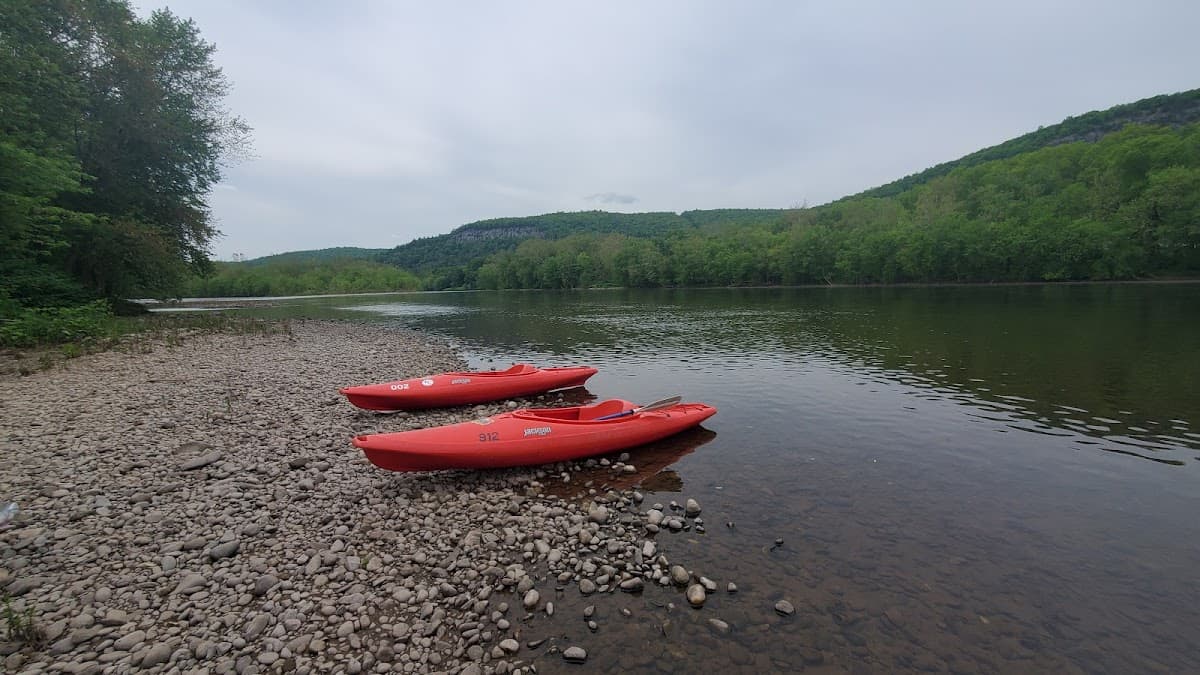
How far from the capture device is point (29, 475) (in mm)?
7094

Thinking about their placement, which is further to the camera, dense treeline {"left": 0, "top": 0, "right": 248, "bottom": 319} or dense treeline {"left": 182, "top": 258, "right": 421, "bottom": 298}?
dense treeline {"left": 182, "top": 258, "right": 421, "bottom": 298}

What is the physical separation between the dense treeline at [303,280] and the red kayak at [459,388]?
12674cm

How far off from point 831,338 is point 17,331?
32.7 m

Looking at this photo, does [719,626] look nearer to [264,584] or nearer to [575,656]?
[575,656]

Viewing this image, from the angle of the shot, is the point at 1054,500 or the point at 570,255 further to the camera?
the point at 570,255

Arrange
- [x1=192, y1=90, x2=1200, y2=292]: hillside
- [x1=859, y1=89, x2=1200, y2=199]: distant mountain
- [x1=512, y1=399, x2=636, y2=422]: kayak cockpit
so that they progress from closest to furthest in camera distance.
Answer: [x1=512, y1=399, x2=636, y2=422]: kayak cockpit < [x1=192, y1=90, x2=1200, y2=292]: hillside < [x1=859, y1=89, x2=1200, y2=199]: distant mountain

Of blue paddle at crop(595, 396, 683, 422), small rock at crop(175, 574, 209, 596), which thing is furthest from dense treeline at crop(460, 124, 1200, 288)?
small rock at crop(175, 574, 209, 596)

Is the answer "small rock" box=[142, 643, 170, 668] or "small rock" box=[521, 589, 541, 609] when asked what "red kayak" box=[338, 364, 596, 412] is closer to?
"small rock" box=[142, 643, 170, 668]

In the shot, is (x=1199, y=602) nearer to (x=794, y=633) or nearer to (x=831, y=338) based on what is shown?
(x=794, y=633)

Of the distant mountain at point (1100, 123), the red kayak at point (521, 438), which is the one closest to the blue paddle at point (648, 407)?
the red kayak at point (521, 438)

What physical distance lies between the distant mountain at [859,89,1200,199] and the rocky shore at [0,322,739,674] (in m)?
141

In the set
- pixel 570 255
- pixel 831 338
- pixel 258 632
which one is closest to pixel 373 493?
pixel 258 632

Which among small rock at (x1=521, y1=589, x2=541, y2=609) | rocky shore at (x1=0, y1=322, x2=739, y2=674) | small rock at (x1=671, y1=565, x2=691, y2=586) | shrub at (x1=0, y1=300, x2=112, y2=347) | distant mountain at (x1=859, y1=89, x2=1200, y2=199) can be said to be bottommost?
small rock at (x1=671, y1=565, x2=691, y2=586)

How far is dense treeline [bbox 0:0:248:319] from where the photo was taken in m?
17.9
